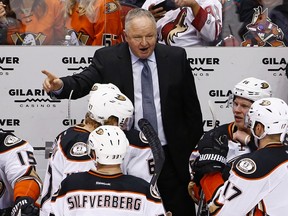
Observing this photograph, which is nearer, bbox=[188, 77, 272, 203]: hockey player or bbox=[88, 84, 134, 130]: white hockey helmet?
bbox=[88, 84, 134, 130]: white hockey helmet

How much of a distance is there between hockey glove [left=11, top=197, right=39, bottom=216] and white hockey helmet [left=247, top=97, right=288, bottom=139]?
4.37ft

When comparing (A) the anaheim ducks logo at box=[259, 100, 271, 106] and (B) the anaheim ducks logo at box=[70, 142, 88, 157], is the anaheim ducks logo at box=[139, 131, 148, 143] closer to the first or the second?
(B) the anaheim ducks logo at box=[70, 142, 88, 157]

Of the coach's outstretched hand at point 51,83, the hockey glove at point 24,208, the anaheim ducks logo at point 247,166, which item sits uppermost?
the coach's outstretched hand at point 51,83

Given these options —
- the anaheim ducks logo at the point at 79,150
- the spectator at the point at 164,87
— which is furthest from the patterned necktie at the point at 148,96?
the anaheim ducks logo at the point at 79,150

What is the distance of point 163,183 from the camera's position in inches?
260

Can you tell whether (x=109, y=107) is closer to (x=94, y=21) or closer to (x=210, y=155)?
(x=210, y=155)

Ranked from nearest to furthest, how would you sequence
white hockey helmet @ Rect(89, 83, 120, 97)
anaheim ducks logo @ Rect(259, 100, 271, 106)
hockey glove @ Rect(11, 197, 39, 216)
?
anaheim ducks logo @ Rect(259, 100, 271, 106) < hockey glove @ Rect(11, 197, 39, 216) < white hockey helmet @ Rect(89, 83, 120, 97)

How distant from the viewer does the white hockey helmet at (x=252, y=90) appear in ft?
20.4

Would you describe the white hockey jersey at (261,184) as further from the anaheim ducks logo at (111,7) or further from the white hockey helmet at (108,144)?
the anaheim ducks logo at (111,7)

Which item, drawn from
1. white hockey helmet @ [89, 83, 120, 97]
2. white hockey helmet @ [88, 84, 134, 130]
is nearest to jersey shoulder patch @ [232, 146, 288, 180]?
white hockey helmet @ [88, 84, 134, 130]

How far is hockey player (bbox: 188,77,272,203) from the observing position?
20.0ft

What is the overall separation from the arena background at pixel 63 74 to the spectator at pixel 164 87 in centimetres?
81

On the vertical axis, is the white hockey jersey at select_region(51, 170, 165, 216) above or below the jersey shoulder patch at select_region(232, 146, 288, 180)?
below

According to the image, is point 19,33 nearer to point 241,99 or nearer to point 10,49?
point 10,49
